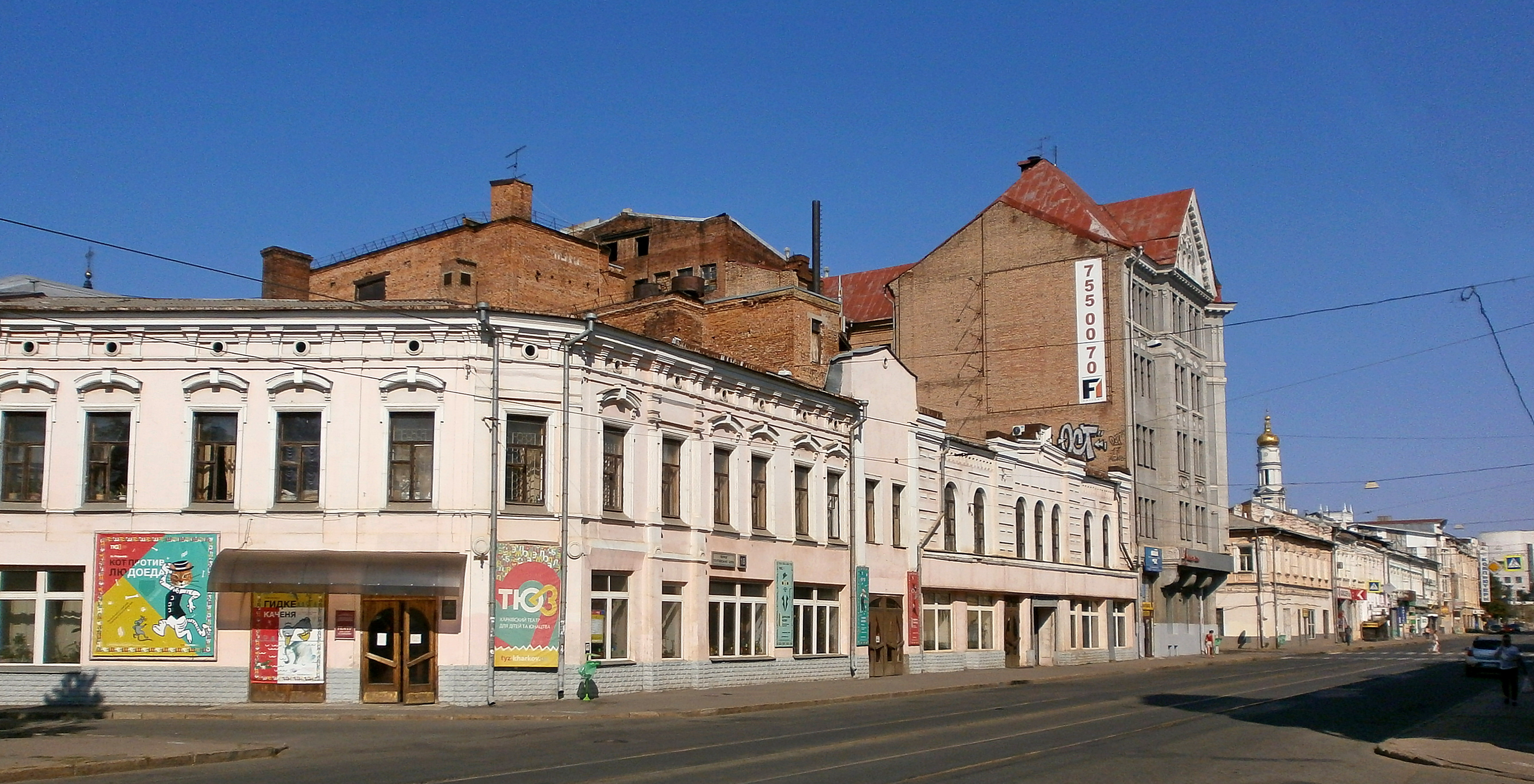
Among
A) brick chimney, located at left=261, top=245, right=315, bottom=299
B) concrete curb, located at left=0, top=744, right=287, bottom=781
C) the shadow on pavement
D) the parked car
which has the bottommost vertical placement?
the parked car

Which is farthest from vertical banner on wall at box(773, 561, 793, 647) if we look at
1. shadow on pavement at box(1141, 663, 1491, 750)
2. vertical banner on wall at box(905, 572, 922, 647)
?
shadow on pavement at box(1141, 663, 1491, 750)

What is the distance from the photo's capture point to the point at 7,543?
2616cm

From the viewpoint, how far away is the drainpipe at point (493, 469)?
1022 inches

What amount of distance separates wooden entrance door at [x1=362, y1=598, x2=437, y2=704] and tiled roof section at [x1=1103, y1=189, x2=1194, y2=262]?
44863 mm

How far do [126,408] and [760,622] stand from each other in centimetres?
1590

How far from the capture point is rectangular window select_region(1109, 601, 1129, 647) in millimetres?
54812

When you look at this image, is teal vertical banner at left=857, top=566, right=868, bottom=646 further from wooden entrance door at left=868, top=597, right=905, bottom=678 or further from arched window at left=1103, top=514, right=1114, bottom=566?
arched window at left=1103, top=514, right=1114, bottom=566

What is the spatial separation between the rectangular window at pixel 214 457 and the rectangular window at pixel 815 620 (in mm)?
14937

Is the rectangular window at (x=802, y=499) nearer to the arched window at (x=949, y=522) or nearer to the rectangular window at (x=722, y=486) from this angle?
the rectangular window at (x=722, y=486)

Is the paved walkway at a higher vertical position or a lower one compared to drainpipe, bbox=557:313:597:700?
lower

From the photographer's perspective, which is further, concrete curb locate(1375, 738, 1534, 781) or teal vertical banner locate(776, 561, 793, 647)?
teal vertical banner locate(776, 561, 793, 647)

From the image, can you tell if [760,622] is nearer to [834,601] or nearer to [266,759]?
[834,601]

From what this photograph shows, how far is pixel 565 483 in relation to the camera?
27359mm

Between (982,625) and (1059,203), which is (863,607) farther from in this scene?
(1059,203)
